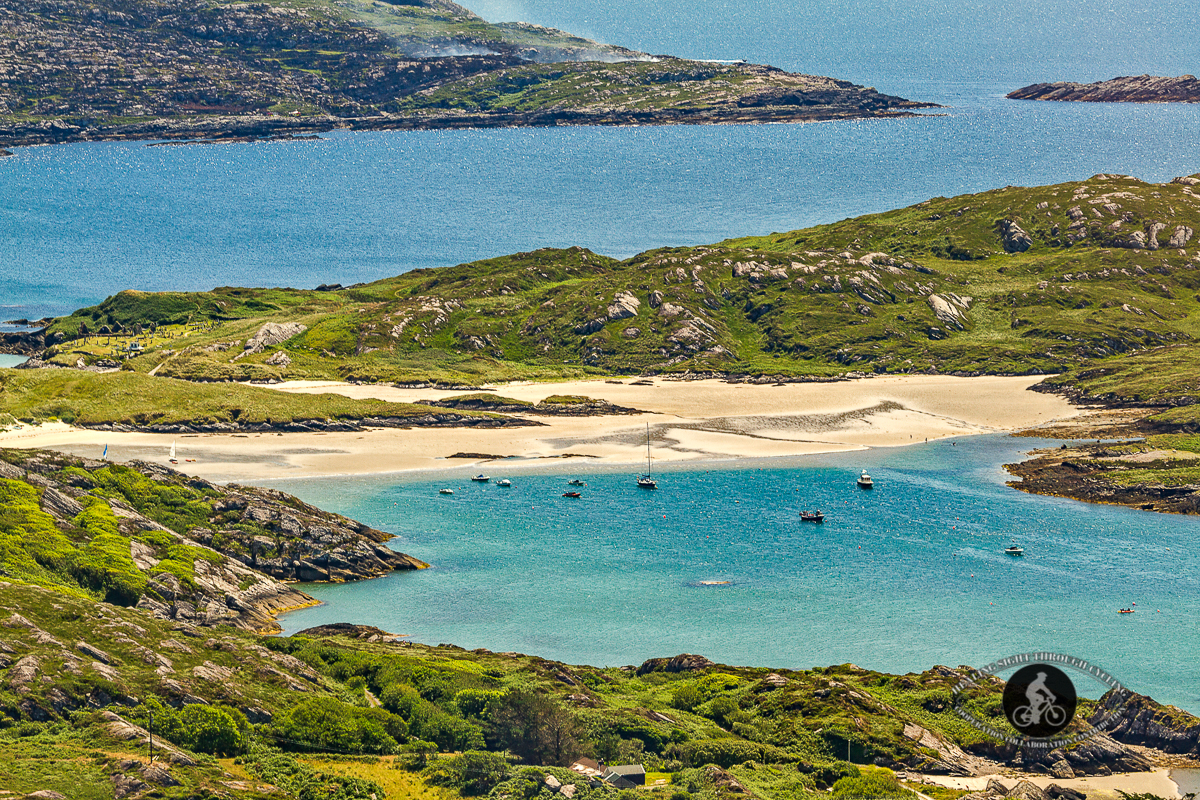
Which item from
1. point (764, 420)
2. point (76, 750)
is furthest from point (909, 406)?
point (76, 750)

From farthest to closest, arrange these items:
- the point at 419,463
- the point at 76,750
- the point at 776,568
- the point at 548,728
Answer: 1. the point at 419,463
2. the point at 776,568
3. the point at 548,728
4. the point at 76,750

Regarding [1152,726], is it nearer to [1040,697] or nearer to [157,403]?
[1040,697]

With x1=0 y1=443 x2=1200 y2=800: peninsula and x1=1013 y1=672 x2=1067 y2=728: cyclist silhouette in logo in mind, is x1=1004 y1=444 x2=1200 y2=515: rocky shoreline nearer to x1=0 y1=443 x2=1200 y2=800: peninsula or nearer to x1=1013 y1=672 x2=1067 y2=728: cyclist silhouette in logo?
x1=0 y1=443 x2=1200 y2=800: peninsula

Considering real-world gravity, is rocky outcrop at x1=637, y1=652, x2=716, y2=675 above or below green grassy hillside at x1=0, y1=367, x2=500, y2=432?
below

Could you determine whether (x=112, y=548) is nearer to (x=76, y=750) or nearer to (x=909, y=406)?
(x=76, y=750)

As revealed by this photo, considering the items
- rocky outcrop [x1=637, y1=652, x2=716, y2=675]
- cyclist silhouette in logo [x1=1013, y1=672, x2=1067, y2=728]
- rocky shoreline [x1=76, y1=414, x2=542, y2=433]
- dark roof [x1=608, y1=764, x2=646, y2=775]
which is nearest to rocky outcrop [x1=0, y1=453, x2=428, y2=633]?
rocky outcrop [x1=637, y1=652, x2=716, y2=675]

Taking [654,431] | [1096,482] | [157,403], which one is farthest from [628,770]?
[157,403]

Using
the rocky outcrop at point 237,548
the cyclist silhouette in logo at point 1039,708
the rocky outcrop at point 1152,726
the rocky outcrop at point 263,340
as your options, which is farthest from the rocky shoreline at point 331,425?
the cyclist silhouette in logo at point 1039,708
